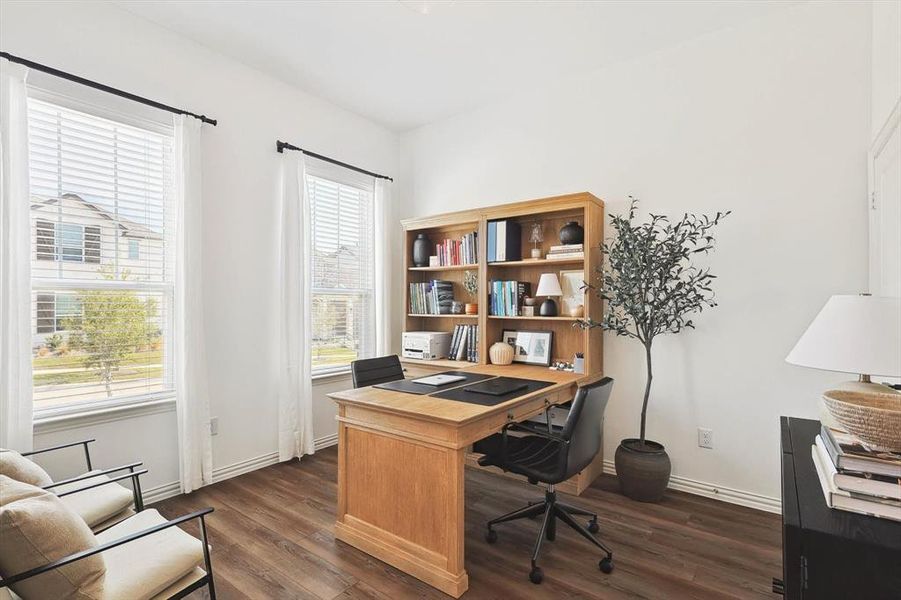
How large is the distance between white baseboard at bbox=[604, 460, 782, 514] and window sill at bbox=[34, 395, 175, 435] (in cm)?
355

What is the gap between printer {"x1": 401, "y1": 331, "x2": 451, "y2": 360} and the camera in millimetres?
4027

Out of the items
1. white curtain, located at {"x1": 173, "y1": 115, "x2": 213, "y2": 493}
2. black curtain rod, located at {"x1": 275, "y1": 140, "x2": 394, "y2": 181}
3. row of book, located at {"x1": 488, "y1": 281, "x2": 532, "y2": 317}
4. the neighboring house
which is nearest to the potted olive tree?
row of book, located at {"x1": 488, "y1": 281, "x2": 532, "y2": 317}

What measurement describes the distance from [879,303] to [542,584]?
68.6 inches

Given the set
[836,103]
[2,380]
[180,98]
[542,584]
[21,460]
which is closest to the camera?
[21,460]

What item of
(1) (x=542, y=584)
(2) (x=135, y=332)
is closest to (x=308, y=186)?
(2) (x=135, y=332)

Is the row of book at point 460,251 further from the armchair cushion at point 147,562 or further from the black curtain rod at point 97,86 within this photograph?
the armchair cushion at point 147,562

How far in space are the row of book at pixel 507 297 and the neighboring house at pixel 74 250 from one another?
8.20 ft

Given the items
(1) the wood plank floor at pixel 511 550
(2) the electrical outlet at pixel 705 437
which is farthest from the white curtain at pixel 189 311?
(2) the electrical outlet at pixel 705 437

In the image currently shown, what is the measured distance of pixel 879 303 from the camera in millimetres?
1167

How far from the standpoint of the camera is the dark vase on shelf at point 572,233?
336 cm

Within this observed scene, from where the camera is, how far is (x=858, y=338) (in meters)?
1.16

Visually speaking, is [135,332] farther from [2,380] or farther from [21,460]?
[21,460]

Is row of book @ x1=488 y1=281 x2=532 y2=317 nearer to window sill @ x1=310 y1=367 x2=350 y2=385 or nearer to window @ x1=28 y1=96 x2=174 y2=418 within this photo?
window sill @ x1=310 y1=367 x2=350 y2=385

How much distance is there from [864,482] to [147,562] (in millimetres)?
2084
